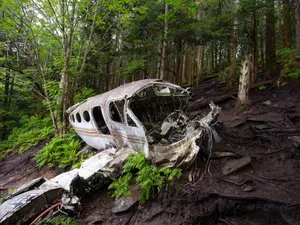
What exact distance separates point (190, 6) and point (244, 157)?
28.2 ft

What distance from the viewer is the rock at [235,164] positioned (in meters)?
4.66

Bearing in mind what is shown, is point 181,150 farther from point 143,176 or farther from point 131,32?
point 131,32

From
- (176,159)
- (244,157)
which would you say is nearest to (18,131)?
(176,159)

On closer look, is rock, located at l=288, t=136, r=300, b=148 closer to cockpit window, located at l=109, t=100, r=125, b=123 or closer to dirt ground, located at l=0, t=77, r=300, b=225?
dirt ground, located at l=0, t=77, r=300, b=225

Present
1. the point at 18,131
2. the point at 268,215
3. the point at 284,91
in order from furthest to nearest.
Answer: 1. the point at 18,131
2. the point at 284,91
3. the point at 268,215

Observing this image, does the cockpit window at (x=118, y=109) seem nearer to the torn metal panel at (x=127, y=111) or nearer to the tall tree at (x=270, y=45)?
the torn metal panel at (x=127, y=111)

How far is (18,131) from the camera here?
14.8 metres

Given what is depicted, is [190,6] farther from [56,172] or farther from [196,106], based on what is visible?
[56,172]

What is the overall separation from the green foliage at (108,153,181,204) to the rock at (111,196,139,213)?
6.1 inches

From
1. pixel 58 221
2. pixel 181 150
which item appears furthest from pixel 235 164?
pixel 58 221

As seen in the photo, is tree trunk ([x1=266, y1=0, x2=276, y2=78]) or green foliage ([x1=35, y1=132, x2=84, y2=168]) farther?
tree trunk ([x1=266, y1=0, x2=276, y2=78])

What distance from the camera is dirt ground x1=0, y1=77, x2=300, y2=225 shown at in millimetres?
3594

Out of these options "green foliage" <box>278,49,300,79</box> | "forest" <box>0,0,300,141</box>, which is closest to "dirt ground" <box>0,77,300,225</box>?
"green foliage" <box>278,49,300,79</box>

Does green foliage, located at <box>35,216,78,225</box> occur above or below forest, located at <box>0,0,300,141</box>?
below
